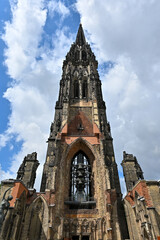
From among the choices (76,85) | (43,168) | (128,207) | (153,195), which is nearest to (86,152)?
(43,168)

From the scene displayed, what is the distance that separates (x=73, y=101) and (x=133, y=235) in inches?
591

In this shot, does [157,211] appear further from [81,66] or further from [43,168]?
[81,66]

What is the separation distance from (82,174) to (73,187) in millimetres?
1365

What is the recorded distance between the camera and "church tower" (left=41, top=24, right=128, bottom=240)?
1252 cm

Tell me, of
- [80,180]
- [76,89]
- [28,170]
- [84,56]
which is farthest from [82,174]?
[84,56]

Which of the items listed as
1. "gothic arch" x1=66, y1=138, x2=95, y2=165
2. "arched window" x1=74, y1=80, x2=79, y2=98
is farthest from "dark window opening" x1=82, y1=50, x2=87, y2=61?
"gothic arch" x1=66, y1=138, x2=95, y2=165

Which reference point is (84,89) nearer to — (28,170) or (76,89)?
(76,89)

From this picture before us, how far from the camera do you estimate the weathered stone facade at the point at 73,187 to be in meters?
11.9

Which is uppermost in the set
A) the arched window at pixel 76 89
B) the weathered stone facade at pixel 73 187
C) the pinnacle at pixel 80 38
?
the pinnacle at pixel 80 38

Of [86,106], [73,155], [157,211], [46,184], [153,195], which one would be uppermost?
[86,106]

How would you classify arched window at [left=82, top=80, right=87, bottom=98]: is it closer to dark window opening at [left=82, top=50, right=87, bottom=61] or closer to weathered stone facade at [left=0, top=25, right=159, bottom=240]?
weathered stone facade at [left=0, top=25, right=159, bottom=240]

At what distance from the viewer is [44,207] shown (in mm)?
12844

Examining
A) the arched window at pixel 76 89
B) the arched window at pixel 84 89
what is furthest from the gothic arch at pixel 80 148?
the arched window at pixel 76 89

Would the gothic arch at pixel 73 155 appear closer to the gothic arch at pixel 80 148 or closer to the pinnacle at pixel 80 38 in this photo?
the gothic arch at pixel 80 148
